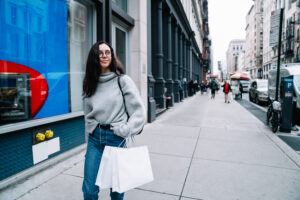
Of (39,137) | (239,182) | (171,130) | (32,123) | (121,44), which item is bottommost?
(239,182)

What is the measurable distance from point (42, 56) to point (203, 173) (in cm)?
360

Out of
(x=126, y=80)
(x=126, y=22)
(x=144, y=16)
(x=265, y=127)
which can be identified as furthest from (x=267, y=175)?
(x=144, y=16)

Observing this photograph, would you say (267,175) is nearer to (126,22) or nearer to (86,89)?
(86,89)

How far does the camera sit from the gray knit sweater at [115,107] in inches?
79.7

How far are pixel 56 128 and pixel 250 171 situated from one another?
3.67 metres

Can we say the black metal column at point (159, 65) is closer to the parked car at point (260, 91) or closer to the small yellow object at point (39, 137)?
the small yellow object at point (39, 137)

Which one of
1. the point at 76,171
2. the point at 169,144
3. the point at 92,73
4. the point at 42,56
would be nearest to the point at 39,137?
the point at 76,171

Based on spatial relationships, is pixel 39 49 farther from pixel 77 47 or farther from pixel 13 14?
pixel 77 47

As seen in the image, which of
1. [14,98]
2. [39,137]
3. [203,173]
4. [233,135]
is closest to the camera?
[14,98]

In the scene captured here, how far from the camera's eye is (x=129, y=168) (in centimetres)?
185

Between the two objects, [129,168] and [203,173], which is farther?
[203,173]

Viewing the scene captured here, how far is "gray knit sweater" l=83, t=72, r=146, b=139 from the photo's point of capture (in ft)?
6.64

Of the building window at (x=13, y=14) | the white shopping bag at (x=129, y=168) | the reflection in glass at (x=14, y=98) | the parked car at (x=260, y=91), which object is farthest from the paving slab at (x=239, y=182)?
the parked car at (x=260, y=91)

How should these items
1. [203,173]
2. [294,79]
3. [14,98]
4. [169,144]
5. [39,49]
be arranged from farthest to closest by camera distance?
1. [294,79]
2. [169,144]
3. [39,49]
4. [203,173]
5. [14,98]
